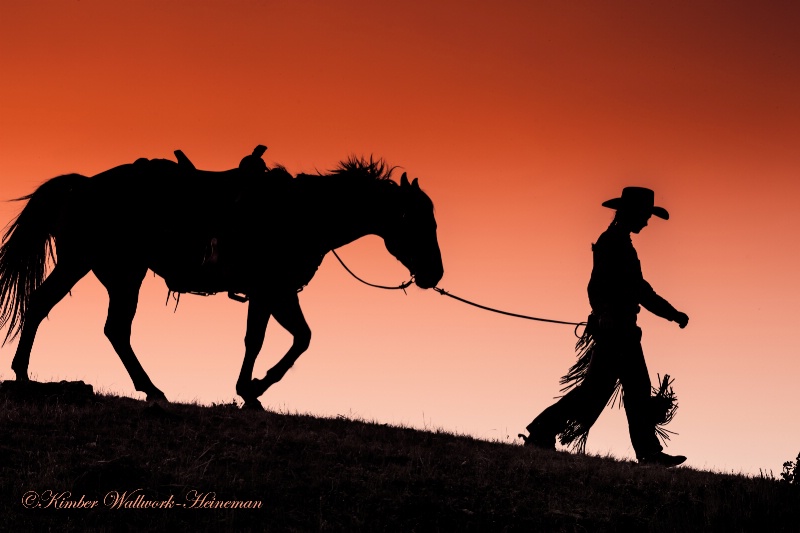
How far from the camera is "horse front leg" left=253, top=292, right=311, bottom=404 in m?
13.3

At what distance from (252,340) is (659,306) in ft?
14.8

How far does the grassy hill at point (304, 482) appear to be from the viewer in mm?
8773

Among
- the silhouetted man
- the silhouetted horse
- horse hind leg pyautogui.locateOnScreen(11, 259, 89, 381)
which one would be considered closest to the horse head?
the silhouetted horse

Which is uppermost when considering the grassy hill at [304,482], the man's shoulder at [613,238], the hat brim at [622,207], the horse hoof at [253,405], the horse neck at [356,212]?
the horse neck at [356,212]

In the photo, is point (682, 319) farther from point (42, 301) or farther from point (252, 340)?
point (42, 301)

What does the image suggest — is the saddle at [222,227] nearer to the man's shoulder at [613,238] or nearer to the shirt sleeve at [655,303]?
the man's shoulder at [613,238]

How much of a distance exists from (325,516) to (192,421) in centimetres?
285

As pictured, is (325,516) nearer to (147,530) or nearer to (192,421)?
(147,530)

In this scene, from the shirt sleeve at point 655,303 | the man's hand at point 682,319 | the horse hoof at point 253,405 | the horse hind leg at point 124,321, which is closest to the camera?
the man's hand at point 682,319

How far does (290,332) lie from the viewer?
13.5 metres

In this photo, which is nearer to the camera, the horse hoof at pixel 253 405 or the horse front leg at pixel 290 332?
the horse hoof at pixel 253 405

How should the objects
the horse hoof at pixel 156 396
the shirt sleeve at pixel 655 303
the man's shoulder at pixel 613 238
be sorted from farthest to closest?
1. the horse hoof at pixel 156 396
2. the man's shoulder at pixel 613 238
3. the shirt sleeve at pixel 655 303

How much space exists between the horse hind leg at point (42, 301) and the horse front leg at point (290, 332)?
249 cm

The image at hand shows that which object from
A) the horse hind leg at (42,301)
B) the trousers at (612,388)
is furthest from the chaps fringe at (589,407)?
the horse hind leg at (42,301)
